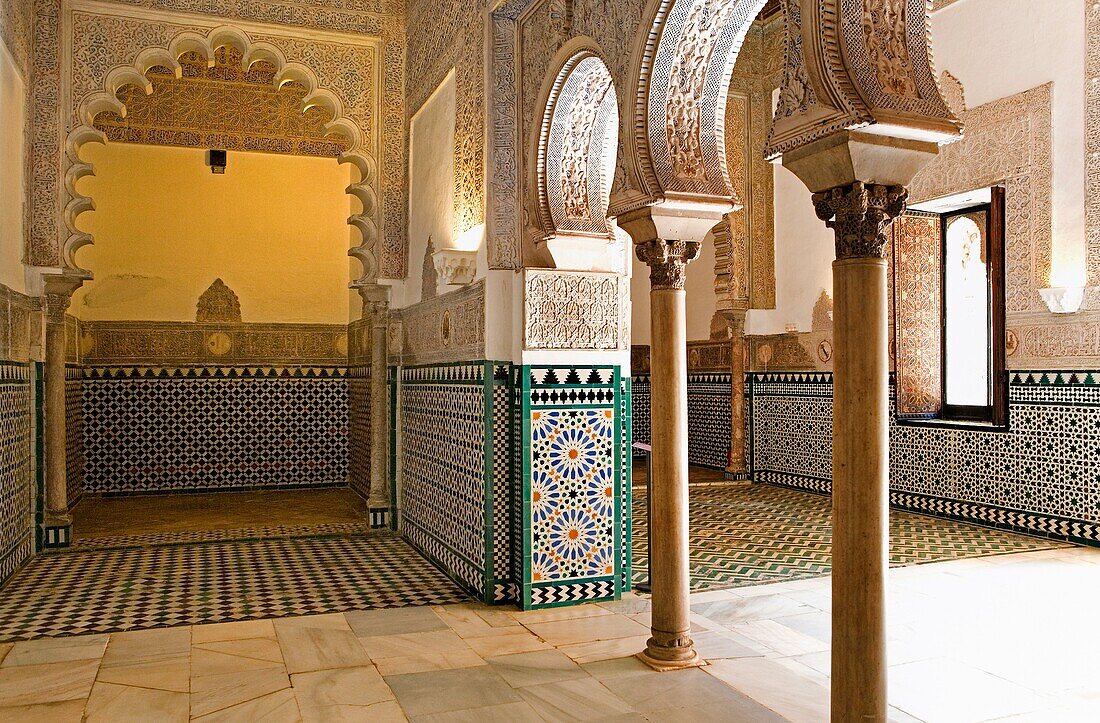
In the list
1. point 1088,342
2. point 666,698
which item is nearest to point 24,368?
point 666,698

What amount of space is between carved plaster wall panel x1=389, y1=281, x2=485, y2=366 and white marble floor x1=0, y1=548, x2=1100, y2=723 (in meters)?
1.43

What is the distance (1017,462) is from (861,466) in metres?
4.46

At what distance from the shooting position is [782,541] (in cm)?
605

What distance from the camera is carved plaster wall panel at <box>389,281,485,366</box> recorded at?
190 inches

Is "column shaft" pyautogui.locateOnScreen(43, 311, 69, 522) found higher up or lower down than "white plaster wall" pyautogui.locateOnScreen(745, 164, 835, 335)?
lower down

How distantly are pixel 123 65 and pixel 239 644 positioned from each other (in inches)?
157

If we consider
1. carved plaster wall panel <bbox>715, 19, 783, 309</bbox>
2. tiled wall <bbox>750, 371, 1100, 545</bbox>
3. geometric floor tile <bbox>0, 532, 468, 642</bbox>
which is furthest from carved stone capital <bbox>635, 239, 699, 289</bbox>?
carved plaster wall panel <bbox>715, 19, 783, 309</bbox>

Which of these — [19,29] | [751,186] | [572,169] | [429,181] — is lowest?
[572,169]

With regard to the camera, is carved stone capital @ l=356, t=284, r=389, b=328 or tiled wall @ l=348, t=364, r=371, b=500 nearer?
carved stone capital @ l=356, t=284, r=389, b=328

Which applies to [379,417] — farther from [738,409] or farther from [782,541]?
[738,409]

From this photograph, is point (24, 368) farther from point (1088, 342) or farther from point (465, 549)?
point (1088, 342)

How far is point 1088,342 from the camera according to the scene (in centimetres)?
581

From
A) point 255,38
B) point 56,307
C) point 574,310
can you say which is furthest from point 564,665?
point 255,38

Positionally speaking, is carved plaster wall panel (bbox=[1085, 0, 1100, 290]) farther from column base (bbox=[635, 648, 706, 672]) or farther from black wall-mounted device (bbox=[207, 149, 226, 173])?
black wall-mounted device (bbox=[207, 149, 226, 173])
